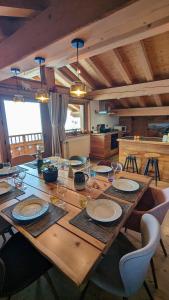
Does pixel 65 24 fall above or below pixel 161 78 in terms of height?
below

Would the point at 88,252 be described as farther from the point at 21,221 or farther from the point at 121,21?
the point at 121,21

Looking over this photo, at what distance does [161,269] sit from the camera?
155 cm

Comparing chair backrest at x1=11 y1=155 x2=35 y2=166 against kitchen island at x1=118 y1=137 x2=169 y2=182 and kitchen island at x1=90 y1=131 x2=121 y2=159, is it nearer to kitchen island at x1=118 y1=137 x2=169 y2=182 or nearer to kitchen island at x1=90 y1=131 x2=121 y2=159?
kitchen island at x1=118 y1=137 x2=169 y2=182

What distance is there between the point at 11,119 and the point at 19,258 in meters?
2.89

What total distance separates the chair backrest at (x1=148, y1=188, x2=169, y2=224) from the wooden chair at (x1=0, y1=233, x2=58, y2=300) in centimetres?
96

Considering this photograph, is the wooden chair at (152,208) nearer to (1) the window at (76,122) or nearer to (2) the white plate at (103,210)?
(2) the white plate at (103,210)

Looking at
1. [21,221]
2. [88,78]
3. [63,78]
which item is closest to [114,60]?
[88,78]

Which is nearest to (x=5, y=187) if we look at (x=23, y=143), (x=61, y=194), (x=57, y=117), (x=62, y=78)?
(x=61, y=194)

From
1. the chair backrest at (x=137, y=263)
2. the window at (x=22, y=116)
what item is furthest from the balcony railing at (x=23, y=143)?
the chair backrest at (x=137, y=263)

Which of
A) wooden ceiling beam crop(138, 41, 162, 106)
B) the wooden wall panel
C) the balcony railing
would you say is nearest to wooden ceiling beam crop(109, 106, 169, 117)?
the wooden wall panel

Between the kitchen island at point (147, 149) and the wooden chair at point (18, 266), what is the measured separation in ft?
10.4

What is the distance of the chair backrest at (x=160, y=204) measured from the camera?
1.35m

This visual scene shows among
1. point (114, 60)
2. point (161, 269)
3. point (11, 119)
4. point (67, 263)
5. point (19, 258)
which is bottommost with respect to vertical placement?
point (161, 269)

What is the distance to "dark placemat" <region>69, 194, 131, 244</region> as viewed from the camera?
100 centimetres
